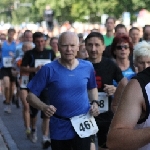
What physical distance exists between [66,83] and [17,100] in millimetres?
9535

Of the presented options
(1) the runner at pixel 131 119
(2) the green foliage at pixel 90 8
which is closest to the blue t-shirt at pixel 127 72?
(1) the runner at pixel 131 119

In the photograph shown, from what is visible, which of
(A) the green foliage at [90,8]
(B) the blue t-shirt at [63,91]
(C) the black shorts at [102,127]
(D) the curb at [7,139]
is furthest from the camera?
(A) the green foliage at [90,8]

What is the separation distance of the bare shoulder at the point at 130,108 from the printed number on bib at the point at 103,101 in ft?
14.2

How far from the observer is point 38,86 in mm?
6027

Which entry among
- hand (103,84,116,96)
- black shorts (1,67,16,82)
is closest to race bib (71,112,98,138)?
hand (103,84,116,96)

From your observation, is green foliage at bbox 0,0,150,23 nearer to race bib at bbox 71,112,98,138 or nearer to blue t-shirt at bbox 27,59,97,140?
race bib at bbox 71,112,98,138

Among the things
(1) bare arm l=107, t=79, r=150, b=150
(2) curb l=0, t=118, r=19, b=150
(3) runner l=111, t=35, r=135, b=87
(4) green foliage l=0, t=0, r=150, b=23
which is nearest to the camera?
(1) bare arm l=107, t=79, r=150, b=150

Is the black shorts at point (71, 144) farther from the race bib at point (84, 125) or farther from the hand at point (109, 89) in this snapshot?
the hand at point (109, 89)

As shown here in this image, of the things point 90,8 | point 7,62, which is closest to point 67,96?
point 7,62

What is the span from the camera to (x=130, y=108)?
246 cm

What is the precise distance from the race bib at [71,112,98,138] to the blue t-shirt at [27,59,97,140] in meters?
0.04

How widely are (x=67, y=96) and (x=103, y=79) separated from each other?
0.97m

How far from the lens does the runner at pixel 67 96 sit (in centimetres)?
591

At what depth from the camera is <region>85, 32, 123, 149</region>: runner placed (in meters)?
6.69
